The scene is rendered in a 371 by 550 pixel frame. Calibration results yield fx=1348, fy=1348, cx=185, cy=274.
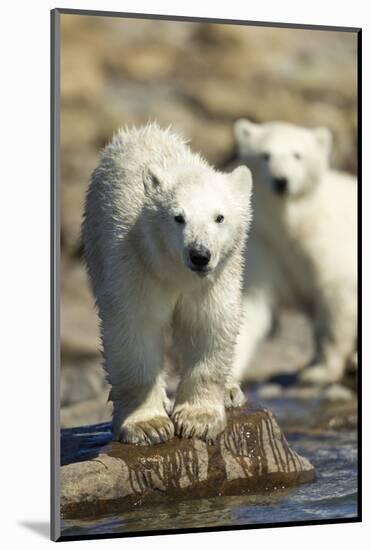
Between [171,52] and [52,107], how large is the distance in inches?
156

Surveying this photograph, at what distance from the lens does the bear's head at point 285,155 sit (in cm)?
928

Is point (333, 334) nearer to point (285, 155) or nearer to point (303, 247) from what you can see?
point (303, 247)

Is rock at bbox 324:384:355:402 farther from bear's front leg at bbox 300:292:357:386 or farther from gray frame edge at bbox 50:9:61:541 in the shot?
gray frame edge at bbox 50:9:61:541

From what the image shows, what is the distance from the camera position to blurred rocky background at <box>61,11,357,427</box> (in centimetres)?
958

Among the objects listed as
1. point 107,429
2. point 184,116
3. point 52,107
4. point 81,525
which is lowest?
point 81,525

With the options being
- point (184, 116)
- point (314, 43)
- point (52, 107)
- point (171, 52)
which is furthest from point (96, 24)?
point (52, 107)

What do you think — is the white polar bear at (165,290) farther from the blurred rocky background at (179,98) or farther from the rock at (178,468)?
the blurred rocky background at (179,98)

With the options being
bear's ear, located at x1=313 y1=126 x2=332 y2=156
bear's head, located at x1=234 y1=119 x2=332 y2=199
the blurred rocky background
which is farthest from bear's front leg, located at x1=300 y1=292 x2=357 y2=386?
bear's ear, located at x1=313 y1=126 x2=332 y2=156

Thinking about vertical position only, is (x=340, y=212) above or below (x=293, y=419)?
above

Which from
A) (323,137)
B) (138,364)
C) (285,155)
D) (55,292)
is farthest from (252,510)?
(323,137)

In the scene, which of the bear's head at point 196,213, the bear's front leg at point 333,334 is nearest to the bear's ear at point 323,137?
the bear's front leg at point 333,334

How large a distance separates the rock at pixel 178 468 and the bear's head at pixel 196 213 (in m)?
0.93

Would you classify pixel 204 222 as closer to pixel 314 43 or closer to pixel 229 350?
pixel 229 350

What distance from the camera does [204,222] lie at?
571 centimetres
